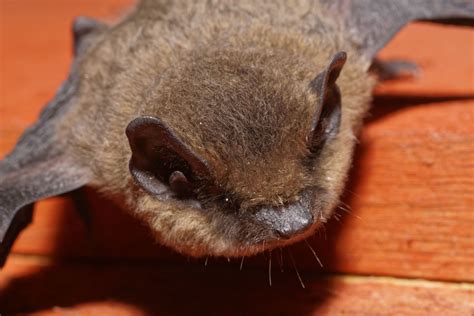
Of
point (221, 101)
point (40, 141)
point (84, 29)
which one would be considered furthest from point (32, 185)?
point (84, 29)

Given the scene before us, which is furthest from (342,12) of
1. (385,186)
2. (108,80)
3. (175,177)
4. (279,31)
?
(175,177)

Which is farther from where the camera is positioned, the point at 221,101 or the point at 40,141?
the point at 40,141

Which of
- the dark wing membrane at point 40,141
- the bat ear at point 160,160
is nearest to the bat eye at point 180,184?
the bat ear at point 160,160

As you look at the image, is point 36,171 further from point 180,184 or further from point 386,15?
point 386,15

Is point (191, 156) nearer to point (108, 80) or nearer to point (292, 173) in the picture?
point (292, 173)

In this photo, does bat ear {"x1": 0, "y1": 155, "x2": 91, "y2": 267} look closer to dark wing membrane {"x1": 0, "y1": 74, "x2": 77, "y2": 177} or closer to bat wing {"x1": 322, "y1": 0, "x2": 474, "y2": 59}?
dark wing membrane {"x1": 0, "y1": 74, "x2": 77, "y2": 177}

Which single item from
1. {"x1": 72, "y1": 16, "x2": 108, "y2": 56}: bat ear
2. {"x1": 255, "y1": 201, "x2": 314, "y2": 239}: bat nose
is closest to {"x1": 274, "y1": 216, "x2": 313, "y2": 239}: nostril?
{"x1": 255, "y1": 201, "x2": 314, "y2": 239}: bat nose
